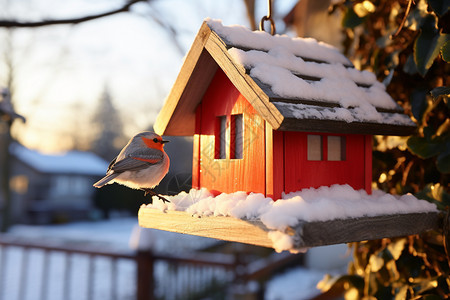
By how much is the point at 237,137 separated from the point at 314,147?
26 cm

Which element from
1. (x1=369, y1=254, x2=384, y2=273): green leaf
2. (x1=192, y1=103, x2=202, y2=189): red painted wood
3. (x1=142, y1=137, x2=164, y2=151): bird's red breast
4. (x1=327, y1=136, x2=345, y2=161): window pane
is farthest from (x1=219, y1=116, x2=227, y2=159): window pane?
(x1=369, y1=254, x2=384, y2=273): green leaf

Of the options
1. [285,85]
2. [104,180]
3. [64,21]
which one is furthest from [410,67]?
[64,21]

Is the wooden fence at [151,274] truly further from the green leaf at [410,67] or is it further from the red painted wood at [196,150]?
the green leaf at [410,67]

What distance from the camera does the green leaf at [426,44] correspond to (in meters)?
1.36

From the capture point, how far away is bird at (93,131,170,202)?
1.27m

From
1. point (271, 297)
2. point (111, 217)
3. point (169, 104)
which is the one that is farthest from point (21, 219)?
point (169, 104)

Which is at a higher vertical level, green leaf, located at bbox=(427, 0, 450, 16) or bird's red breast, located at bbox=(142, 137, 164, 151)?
green leaf, located at bbox=(427, 0, 450, 16)

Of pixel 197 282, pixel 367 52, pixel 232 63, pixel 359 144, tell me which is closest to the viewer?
pixel 232 63

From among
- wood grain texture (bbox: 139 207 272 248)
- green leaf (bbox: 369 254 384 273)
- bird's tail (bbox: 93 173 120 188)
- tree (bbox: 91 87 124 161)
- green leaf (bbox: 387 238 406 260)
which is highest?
tree (bbox: 91 87 124 161)

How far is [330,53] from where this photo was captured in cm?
159

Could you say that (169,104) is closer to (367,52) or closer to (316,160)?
(316,160)

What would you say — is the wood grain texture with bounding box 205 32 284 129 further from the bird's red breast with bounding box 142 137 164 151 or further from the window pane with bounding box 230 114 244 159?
the bird's red breast with bounding box 142 137 164 151

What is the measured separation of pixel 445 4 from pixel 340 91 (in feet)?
1.39

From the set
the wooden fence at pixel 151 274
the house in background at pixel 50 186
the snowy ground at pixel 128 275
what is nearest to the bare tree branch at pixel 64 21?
the snowy ground at pixel 128 275
